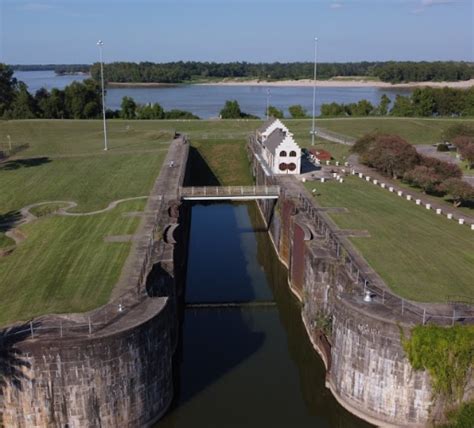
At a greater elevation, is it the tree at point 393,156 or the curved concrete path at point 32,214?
the tree at point 393,156

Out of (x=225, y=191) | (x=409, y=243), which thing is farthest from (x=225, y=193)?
(x=409, y=243)

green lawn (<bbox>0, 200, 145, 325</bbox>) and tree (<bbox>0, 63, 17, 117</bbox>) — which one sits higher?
tree (<bbox>0, 63, 17, 117</bbox>)

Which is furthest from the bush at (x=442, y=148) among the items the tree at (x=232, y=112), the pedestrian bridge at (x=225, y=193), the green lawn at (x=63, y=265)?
the green lawn at (x=63, y=265)

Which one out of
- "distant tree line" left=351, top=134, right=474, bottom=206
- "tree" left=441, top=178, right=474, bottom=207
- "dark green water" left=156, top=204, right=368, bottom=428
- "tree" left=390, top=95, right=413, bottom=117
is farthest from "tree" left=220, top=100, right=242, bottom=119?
"tree" left=441, top=178, right=474, bottom=207

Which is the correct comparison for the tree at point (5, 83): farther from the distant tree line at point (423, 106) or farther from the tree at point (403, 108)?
the tree at point (403, 108)

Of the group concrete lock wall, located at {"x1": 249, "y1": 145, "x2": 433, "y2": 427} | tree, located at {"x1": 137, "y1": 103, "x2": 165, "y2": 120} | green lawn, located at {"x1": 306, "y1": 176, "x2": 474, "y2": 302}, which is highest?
tree, located at {"x1": 137, "y1": 103, "x2": 165, "y2": 120}

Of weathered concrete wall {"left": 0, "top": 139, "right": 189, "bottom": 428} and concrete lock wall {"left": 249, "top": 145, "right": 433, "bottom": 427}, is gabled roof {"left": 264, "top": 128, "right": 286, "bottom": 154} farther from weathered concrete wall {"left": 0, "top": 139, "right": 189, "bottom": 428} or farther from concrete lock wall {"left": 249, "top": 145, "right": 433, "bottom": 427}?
weathered concrete wall {"left": 0, "top": 139, "right": 189, "bottom": 428}

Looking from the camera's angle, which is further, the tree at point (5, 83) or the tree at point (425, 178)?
the tree at point (5, 83)

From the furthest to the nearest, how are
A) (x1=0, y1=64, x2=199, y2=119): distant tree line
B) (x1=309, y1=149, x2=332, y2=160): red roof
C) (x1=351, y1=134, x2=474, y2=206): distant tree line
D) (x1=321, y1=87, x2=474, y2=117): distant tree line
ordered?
(x1=321, y1=87, x2=474, y2=117): distant tree line → (x1=0, y1=64, x2=199, y2=119): distant tree line → (x1=309, y1=149, x2=332, y2=160): red roof → (x1=351, y1=134, x2=474, y2=206): distant tree line

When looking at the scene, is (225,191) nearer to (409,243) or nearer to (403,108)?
(409,243)
